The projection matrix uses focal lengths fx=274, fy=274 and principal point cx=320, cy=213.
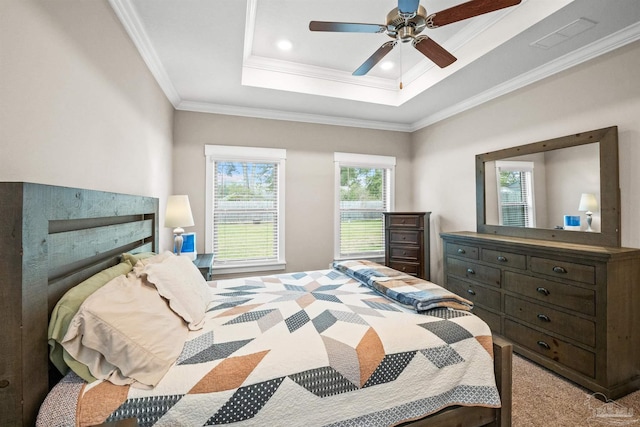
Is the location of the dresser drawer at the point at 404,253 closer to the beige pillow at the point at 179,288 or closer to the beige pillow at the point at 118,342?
the beige pillow at the point at 179,288

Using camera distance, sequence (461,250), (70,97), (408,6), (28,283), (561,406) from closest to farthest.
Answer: (28,283), (70,97), (408,6), (561,406), (461,250)

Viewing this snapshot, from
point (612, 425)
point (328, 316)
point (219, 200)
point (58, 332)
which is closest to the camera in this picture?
point (58, 332)

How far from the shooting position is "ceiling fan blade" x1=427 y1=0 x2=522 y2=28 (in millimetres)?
1557

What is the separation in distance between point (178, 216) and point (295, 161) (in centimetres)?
179

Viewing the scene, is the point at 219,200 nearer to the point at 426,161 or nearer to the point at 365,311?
the point at 365,311

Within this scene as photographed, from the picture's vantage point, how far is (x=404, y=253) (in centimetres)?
387

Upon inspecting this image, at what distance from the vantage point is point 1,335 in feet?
2.86

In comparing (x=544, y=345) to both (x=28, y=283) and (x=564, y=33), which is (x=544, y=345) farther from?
(x=28, y=283)

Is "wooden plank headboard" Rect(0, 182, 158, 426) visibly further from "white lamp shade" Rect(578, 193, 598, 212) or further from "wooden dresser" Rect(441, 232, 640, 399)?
"white lamp shade" Rect(578, 193, 598, 212)

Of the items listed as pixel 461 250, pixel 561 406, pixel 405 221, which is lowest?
pixel 561 406

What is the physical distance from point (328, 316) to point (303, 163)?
2773 millimetres

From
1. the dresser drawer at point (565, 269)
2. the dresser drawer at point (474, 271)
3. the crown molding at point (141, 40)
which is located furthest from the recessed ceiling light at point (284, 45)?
the dresser drawer at point (565, 269)

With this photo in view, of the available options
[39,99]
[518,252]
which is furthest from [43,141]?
[518,252]

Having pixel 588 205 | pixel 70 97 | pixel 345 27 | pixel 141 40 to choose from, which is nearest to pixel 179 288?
pixel 70 97
